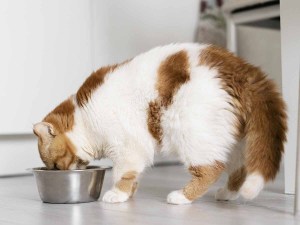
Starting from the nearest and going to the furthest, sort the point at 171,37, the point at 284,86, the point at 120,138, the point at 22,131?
the point at 120,138
the point at 284,86
the point at 22,131
the point at 171,37

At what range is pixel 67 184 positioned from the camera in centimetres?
168

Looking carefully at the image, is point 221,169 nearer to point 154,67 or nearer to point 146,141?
point 146,141

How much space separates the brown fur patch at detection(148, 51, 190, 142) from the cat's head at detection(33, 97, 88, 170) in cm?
29

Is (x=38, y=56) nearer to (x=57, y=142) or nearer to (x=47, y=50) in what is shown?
(x=47, y=50)

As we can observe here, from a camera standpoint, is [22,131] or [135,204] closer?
[135,204]

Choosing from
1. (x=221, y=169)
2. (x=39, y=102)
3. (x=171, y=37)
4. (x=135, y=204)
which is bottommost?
(x=135, y=204)

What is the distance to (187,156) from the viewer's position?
5.28 feet

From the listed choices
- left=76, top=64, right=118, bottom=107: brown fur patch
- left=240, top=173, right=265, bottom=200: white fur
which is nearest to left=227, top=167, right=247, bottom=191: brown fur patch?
left=240, top=173, right=265, bottom=200: white fur

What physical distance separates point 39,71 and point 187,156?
3.82 feet

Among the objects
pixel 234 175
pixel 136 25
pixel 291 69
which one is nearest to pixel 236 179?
pixel 234 175

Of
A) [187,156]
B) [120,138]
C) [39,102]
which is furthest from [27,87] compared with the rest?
[187,156]

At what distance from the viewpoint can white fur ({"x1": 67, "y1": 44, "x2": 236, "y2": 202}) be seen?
1571 mm

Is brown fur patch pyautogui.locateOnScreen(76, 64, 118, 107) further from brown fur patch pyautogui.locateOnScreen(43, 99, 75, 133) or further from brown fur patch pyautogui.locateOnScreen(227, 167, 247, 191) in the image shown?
brown fur patch pyautogui.locateOnScreen(227, 167, 247, 191)

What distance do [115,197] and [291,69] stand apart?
0.76 m
